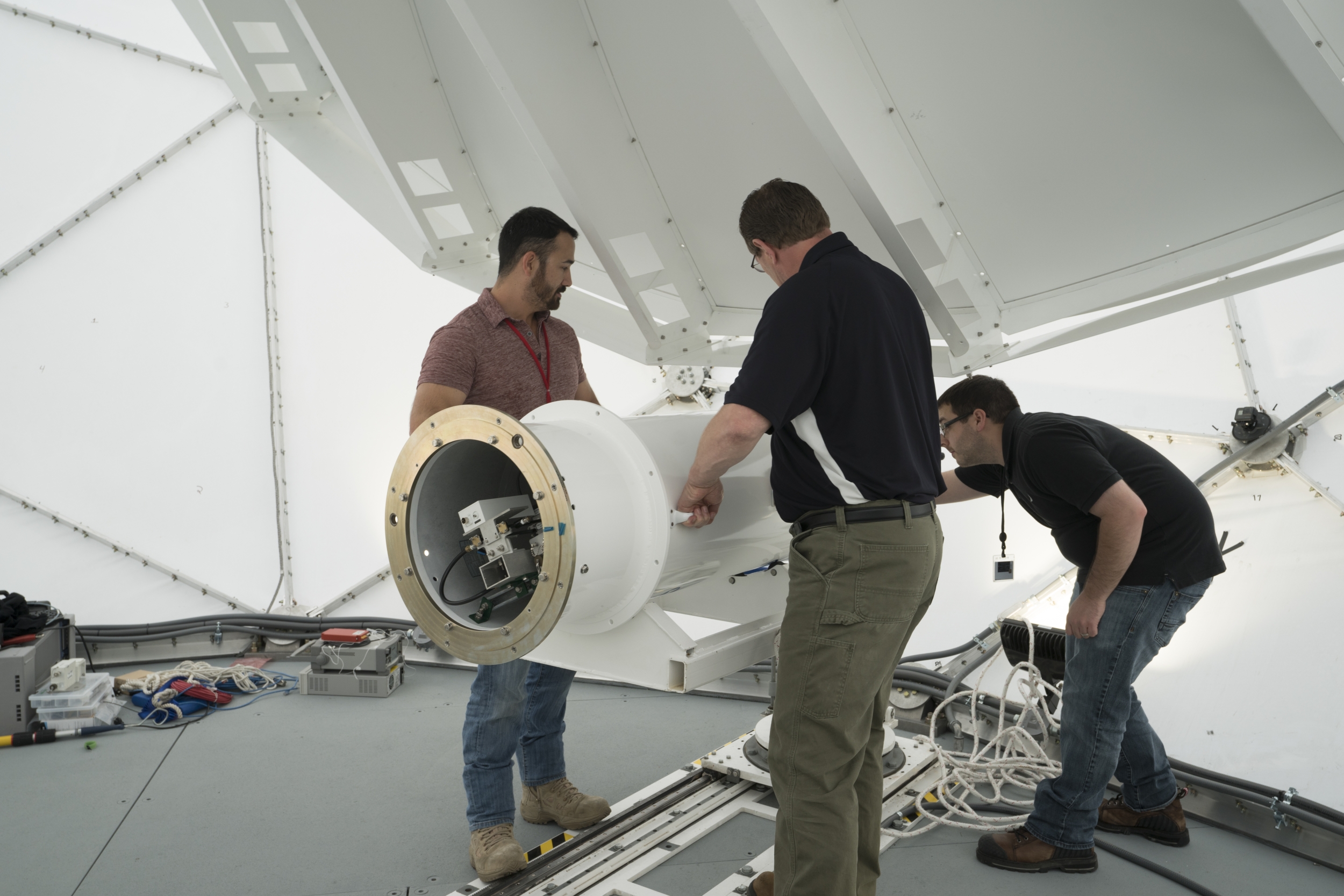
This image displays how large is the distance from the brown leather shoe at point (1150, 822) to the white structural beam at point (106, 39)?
21.2ft

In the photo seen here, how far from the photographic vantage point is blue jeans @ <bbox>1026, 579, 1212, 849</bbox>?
272 centimetres

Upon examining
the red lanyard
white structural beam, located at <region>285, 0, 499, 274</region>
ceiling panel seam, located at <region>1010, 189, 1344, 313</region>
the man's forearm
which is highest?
white structural beam, located at <region>285, 0, 499, 274</region>

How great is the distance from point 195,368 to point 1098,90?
5549 mm

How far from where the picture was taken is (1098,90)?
98.2 inches

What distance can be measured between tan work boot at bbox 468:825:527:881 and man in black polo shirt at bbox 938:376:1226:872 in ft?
5.10

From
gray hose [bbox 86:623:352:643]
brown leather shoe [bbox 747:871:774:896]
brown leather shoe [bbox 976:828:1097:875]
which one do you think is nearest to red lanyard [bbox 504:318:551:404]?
brown leather shoe [bbox 747:871:774:896]

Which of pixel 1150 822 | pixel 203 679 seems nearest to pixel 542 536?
pixel 1150 822

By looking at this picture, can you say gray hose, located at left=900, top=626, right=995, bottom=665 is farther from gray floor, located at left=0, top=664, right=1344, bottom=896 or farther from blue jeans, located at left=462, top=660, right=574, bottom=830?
blue jeans, located at left=462, top=660, right=574, bottom=830

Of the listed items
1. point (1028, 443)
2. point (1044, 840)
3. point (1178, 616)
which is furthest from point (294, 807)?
point (1178, 616)

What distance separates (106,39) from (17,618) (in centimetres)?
384

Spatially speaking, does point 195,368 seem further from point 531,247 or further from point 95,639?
point 531,247

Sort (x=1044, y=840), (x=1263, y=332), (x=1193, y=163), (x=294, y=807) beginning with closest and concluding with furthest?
1. (x=1193, y=163)
2. (x=1044, y=840)
3. (x=294, y=807)
4. (x=1263, y=332)

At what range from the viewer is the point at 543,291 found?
2682mm

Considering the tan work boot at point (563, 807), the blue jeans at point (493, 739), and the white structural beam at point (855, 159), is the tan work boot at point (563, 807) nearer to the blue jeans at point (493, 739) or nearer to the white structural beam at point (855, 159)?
the blue jeans at point (493, 739)
